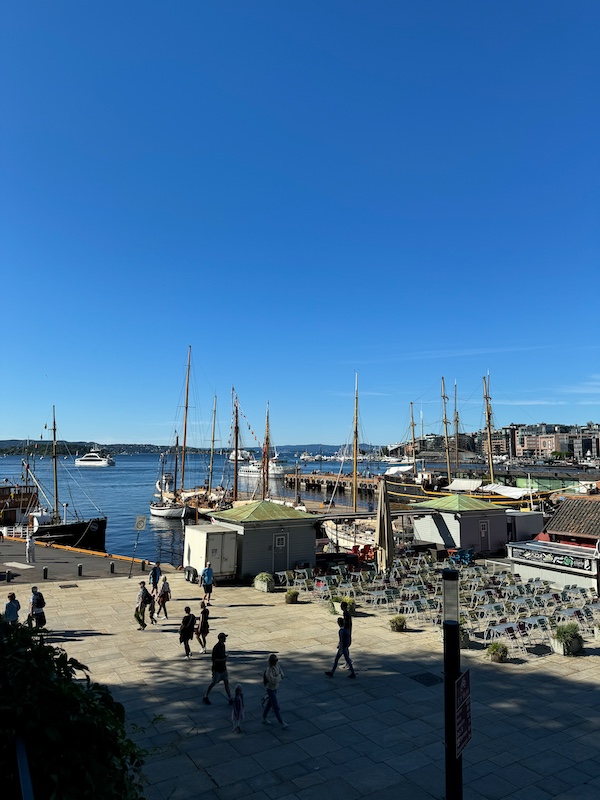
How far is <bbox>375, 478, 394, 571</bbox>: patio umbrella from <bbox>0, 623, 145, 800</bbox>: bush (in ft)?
64.5

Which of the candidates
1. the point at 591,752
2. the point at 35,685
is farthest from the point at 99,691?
the point at 591,752

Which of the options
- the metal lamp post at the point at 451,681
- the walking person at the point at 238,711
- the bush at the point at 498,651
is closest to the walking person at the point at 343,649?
the walking person at the point at 238,711

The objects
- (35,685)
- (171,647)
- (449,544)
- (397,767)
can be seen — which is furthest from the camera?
(449,544)

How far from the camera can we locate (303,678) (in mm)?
13094

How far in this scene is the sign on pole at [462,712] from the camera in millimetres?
6602

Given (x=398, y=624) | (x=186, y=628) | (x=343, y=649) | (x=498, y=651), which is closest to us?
(x=343, y=649)

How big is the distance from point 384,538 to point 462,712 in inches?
676

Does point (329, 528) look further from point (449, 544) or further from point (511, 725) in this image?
point (511, 725)

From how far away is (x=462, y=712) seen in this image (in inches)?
265

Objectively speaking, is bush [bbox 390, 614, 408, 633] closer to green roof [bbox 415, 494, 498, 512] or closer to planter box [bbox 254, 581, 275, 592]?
planter box [bbox 254, 581, 275, 592]

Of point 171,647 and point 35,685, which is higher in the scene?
point 35,685

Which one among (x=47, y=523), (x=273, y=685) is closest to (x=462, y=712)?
(x=273, y=685)

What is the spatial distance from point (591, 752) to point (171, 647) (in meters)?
10.3

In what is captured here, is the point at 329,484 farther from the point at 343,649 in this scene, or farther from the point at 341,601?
the point at 343,649
